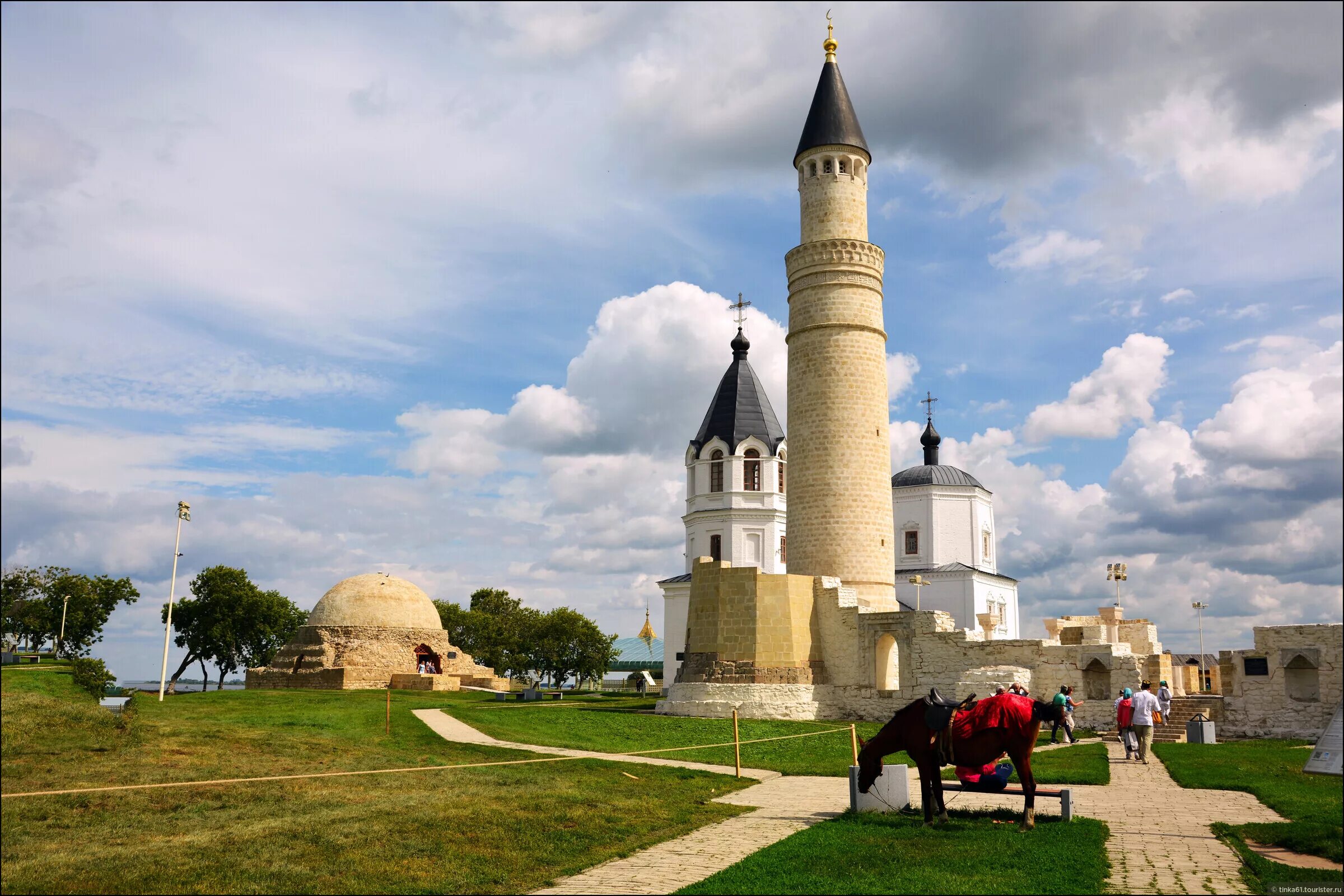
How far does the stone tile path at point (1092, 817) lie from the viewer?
8.48m

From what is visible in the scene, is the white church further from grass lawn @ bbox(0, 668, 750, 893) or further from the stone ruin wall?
grass lawn @ bbox(0, 668, 750, 893)

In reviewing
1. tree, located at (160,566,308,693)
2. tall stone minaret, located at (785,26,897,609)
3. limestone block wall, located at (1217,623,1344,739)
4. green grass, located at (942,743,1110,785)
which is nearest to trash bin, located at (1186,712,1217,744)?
limestone block wall, located at (1217,623,1344,739)

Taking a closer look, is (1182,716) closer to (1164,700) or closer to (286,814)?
(1164,700)

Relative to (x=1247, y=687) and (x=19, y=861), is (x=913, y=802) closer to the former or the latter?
(x=19, y=861)

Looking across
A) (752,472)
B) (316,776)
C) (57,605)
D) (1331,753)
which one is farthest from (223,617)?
(1331,753)

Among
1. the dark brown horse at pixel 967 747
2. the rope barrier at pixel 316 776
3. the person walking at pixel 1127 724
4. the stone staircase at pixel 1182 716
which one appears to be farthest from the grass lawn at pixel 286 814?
the stone staircase at pixel 1182 716

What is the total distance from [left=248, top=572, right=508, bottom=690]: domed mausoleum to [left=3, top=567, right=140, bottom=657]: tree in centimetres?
736

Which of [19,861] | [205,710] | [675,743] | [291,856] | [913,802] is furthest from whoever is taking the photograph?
[205,710]

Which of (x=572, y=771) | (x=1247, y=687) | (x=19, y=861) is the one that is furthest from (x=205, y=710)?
(x=1247, y=687)

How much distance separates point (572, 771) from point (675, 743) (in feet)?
20.1

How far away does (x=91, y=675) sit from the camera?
11203mm

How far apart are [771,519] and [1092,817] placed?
38.4m

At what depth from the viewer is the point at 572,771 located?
14.7 m

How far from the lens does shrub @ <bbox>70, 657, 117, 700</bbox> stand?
1109cm
